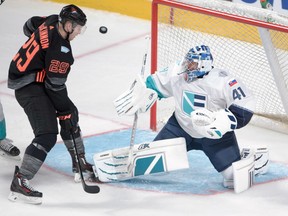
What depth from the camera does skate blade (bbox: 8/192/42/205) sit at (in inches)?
193

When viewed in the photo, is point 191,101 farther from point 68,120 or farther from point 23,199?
point 23,199

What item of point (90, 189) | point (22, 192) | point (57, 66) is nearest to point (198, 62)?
point (57, 66)

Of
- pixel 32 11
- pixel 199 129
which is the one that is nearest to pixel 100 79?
pixel 32 11

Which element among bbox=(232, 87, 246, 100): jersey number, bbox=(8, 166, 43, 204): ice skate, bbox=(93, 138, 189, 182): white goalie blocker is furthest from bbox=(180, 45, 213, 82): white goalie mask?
bbox=(8, 166, 43, 204): ice skate

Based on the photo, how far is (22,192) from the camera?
4914mm

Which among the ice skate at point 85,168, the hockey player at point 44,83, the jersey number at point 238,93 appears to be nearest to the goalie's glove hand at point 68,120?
the hockey player at point 44,83

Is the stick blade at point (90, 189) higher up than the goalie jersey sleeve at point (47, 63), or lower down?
lower down

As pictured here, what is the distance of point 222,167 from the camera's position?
16.8 ft

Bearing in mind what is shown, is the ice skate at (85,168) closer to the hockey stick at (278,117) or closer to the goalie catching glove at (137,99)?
the goalie catching glove at (137,99)

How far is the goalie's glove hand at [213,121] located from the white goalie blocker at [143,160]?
267 mm

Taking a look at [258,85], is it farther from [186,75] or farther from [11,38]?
[11,38]

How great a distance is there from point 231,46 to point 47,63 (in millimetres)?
1758

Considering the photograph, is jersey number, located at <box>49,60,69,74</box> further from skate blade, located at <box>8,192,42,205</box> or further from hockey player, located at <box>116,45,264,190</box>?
skate blade, located at <box>8,192,42,205</box>

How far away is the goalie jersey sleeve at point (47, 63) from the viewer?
16.0ft
